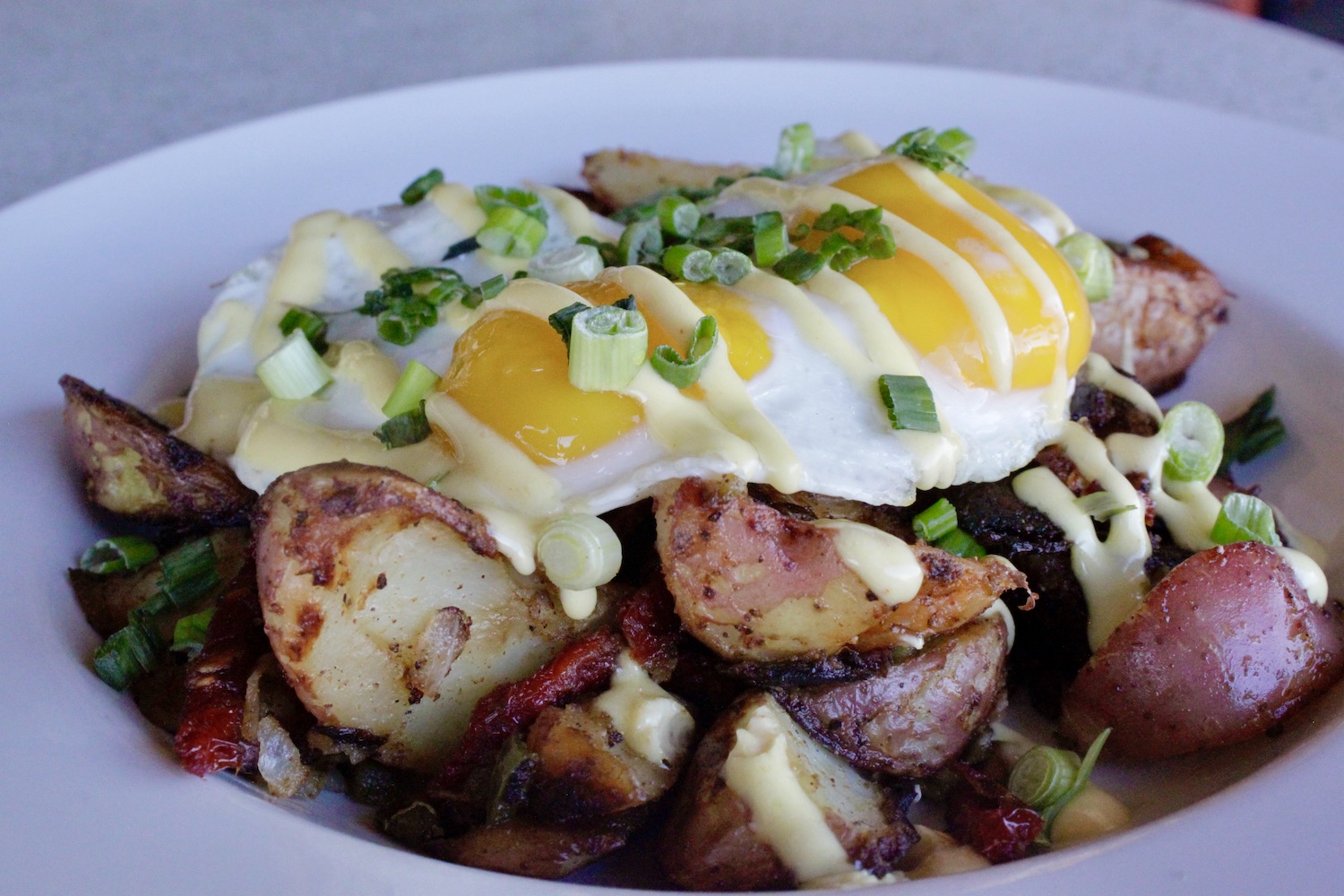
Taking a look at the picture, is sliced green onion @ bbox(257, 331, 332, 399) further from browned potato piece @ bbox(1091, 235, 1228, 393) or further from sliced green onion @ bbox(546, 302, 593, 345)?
browned potato piece @ bbox(1091, 235, 1228, 393)

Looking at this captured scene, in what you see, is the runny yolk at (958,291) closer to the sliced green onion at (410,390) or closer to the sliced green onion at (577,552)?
the sliced green onion at (577,552)

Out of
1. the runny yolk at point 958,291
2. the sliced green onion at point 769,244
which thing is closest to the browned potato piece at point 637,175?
the runny yolk at point 958,291

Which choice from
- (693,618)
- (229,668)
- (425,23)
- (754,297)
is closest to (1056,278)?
(754,297)

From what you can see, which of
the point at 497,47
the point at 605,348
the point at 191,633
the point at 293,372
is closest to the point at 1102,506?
the point at 605,348

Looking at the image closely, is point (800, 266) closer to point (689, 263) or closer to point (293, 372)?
point (689, 263)

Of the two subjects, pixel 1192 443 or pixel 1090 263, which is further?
pixel 1090 263

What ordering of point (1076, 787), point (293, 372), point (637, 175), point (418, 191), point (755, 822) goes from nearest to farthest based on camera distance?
point (755, 822)
point (1076, 787)
point (293, 372)
point (418, 191)
point (637, 175)

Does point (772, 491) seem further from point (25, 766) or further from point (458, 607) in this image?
point (25, 766)
